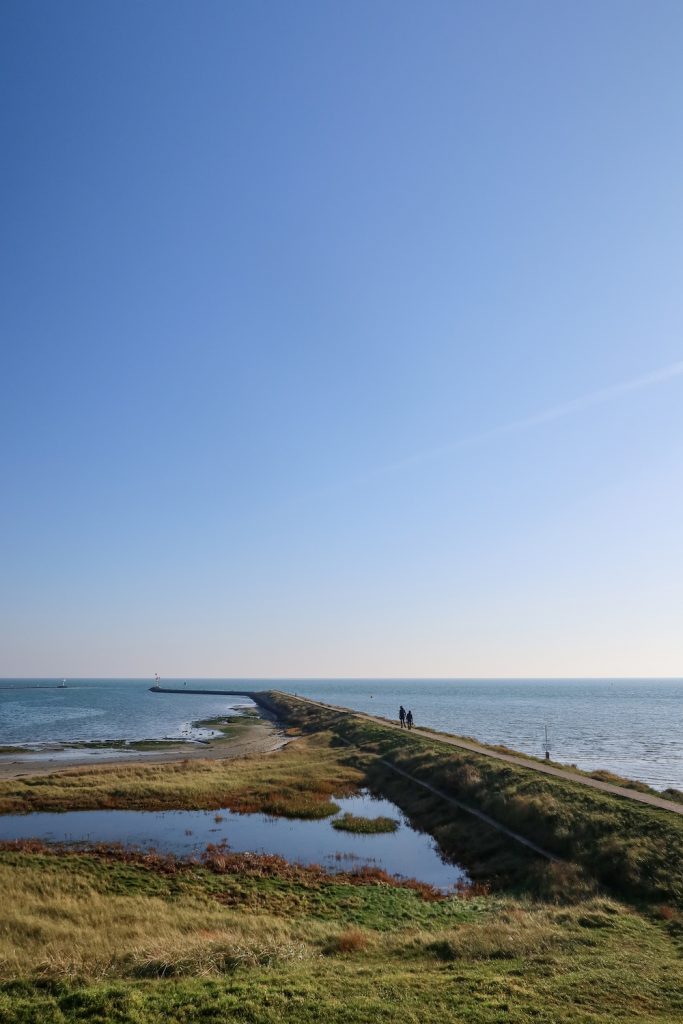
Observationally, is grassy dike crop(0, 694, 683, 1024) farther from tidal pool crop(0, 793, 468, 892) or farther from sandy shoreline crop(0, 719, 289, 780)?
sandy shoreline crop(0, 719, 289, 780)

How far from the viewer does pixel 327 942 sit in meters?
15.3

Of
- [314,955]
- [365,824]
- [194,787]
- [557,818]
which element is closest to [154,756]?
[194,787]

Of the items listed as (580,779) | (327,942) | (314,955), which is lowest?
(327,942)

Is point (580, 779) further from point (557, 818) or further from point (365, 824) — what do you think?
point (365, 824)

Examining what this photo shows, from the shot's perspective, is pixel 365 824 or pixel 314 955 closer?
pixel 314 955

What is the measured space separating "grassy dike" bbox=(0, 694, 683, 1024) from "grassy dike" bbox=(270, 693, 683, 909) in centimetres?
30

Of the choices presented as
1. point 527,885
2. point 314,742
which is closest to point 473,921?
point 527,885

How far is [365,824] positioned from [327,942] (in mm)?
17691

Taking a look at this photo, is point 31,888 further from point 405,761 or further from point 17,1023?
point 405,761

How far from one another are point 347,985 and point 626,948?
6856 mm

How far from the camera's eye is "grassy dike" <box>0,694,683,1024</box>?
34.1 ft

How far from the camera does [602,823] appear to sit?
23.3 metres

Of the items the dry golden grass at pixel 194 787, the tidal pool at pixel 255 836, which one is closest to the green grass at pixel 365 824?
the tidal pool at pixel 255 836

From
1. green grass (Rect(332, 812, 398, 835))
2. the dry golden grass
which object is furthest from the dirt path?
the dry golden grass
